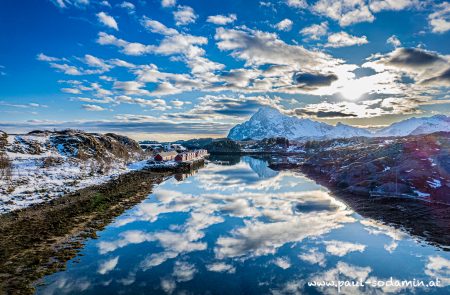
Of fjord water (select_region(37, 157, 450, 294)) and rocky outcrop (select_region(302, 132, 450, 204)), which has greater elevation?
rocky outcrop (select_region(302, 132, 450, 204))

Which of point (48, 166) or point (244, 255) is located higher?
point (48, 166)

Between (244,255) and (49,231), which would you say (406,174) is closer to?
(244,255)

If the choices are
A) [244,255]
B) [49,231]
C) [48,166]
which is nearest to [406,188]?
[244,255]

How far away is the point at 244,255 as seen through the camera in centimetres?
2853

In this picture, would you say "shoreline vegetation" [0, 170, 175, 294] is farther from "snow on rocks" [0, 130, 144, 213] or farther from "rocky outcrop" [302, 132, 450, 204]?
"rocky outcrop" [302, 132, 450, 204]

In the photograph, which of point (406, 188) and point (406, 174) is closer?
point (406, 188)

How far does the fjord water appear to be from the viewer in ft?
74.1

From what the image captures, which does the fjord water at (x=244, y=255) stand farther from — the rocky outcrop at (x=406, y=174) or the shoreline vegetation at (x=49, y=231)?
the rocky outcrop at (x=406, y=174)

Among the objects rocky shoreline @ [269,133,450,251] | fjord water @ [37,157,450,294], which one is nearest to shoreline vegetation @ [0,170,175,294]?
fjord water @ [37,157,450,294]

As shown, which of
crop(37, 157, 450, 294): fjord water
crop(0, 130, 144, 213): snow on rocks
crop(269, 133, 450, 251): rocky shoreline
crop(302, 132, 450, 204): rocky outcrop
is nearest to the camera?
crop(37, 157, 450, 294): fjord water

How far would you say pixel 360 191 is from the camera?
57281 millimetres

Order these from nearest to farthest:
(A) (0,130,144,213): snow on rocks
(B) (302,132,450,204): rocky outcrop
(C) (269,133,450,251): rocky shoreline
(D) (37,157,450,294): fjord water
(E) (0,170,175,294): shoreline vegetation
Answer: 1. (D) (37,157,450,294): fjord water
2. (E) (0,170,175,294): shoreline vegetation
3. (C) (269,133,450,251): rocky shoreline
4. (A) (0,130,144,213): snow on rocks
5. (B) (302,132,450,204): rocky outcrop

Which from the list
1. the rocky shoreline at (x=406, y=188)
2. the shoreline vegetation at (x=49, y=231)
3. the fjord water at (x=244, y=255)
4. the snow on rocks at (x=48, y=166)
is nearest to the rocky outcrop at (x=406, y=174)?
the rocky shoreline at (x=406, y=188)

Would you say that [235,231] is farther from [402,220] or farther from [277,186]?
[277,186]
